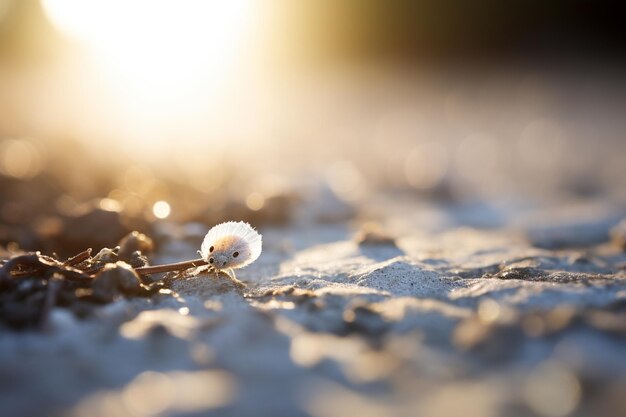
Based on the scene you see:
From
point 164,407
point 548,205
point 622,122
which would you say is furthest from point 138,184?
point 622,122

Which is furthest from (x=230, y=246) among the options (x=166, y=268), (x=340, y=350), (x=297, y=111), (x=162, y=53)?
(x=162, y=53)

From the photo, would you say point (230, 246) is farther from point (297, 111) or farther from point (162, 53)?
point (162, 53)

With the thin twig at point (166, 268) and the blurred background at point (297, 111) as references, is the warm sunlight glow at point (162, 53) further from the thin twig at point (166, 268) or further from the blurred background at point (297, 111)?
the thin twig at point (166, 268)

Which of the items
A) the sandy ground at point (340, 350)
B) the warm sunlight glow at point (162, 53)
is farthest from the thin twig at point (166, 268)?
the warm sunlight glow at point (162, 53)

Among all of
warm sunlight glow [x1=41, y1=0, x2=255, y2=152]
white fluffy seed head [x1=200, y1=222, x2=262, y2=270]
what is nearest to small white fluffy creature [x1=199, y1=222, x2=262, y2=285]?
white fluffy seed head [x1=200, y1=222, x2=262, y2=270]

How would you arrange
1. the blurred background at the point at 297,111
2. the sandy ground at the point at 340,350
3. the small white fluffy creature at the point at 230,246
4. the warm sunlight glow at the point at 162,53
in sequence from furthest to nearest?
the warm sunlight glow at the point at 162,53 → the blurred background at the point at 297,111 → the small white fluffy creature at the point at 230,246 → the sandy ground at the point at 340,350

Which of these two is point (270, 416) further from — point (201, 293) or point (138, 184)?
point (138, 184)
